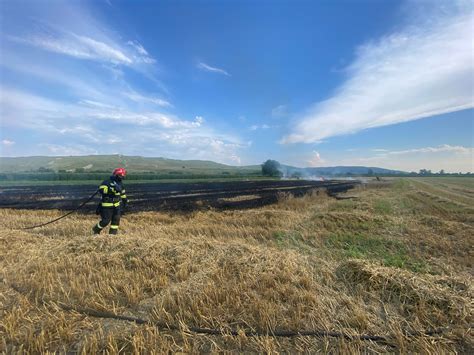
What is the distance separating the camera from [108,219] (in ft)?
27.1

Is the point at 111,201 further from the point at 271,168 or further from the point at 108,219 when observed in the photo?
the point at 271,168

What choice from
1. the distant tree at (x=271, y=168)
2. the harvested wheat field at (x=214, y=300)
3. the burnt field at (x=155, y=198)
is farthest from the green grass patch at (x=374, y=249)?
the distant tree at (x=271, y=168)

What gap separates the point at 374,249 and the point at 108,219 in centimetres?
918

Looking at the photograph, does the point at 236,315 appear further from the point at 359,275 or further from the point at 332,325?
the point at 359,275

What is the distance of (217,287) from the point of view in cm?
430

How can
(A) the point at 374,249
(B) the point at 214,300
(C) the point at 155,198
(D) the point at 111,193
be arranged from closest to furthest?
(B) the point at 214,300, (D) the point at 111,193, (A) the point at 374,249, (C) the point at 155,198

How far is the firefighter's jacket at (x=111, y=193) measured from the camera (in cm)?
809

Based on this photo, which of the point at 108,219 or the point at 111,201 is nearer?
the point at 108,219

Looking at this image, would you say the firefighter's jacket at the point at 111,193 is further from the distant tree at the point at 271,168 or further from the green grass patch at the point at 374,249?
the distant tree at the point at 271,168

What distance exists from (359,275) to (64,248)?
7.08 m

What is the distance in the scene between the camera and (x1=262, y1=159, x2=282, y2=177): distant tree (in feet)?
330

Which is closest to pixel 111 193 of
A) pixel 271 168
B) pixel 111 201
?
pixel 111 201

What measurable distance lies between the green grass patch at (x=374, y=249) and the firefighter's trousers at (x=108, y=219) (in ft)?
24.8

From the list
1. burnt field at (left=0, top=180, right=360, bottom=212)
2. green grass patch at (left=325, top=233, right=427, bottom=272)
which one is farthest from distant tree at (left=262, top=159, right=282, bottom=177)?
green grass patch at (left=325, top=233, right=427, bottom=272)
